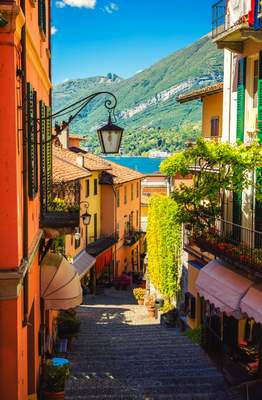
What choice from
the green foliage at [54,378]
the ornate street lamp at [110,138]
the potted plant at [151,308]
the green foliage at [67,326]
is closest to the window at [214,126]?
the potted plant at [151,308]

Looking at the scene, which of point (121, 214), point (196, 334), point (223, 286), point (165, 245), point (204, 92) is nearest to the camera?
point (223, 286)

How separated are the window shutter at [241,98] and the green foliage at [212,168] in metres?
0.72

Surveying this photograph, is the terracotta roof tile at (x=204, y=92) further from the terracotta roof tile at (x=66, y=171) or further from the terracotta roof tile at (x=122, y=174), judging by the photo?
the terracotta roof tile at (x=122, y=174)

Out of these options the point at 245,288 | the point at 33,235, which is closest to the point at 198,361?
the point at 245,288

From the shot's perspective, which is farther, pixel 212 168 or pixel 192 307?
pixel 192 307

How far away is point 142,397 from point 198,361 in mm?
4269

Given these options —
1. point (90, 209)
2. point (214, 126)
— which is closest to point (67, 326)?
point (214, 126)

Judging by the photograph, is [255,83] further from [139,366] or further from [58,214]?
[139,366]

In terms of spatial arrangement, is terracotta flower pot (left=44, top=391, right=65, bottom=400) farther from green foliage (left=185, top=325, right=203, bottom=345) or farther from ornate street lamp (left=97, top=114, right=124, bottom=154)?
green foliage (left=185, top=325, right=203, bottom=345)

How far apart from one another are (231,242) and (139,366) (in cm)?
500

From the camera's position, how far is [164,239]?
1078 inches

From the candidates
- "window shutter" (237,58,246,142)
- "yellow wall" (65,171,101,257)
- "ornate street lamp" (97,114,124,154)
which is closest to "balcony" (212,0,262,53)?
→ "window shutter" (237,58,246,142)

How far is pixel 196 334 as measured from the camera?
Answer: 2077 cm

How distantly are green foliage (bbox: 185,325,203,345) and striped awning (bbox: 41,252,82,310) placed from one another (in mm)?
8120
